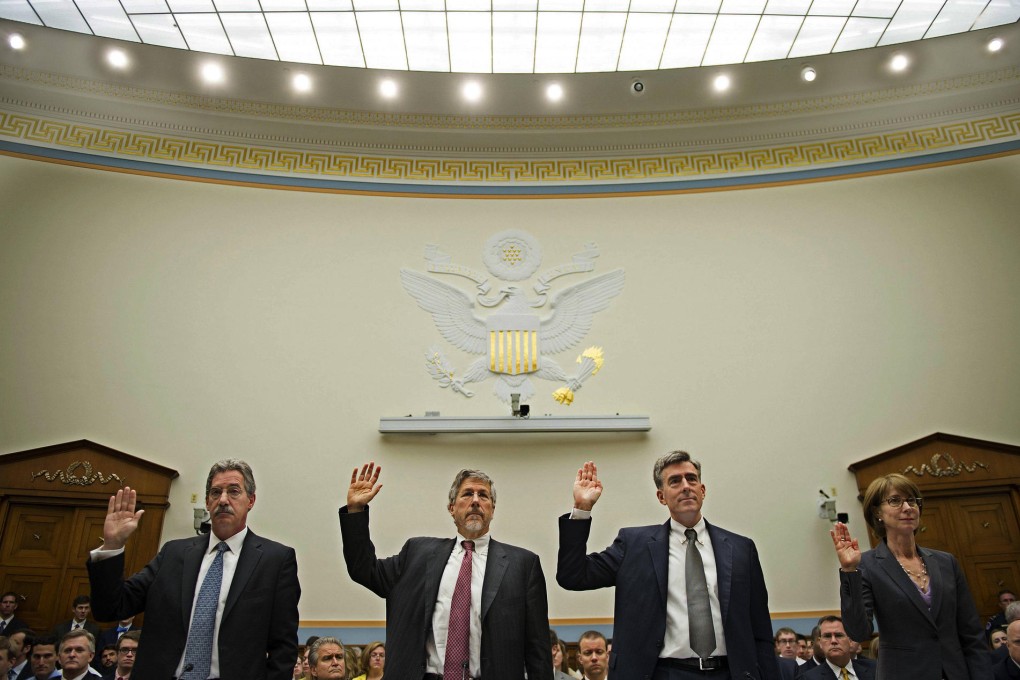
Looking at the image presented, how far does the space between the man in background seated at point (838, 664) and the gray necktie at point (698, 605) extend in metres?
2.69

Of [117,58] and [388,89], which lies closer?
[117,58]

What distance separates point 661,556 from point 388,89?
8204mm

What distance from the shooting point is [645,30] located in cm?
913

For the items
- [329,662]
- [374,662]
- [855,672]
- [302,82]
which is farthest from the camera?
[302,82]

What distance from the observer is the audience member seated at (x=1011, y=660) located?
4211mm

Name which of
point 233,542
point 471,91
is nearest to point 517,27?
point 471,91

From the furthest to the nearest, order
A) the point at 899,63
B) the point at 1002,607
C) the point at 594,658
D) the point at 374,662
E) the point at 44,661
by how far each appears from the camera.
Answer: the point at 899,63, the point at 1002,607, the point at 44,661, the point at 594,658, the point at 374,662

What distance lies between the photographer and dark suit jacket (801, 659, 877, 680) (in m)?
4.84

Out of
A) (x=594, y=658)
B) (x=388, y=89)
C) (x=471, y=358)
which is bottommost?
(x=594, y=658)

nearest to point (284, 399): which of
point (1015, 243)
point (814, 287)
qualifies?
point (814, 287)

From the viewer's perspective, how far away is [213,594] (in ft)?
8.96

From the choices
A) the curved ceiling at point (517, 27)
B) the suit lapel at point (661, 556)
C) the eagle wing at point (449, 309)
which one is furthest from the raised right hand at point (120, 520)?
the curved ceiling at point (517, 27)

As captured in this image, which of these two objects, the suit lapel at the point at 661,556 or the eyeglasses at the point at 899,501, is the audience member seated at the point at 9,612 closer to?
the suit lapel at the point at 661,556

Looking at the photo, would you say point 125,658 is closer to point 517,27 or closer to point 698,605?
point 698,605
